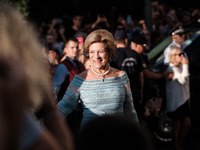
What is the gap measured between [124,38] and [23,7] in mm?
3999

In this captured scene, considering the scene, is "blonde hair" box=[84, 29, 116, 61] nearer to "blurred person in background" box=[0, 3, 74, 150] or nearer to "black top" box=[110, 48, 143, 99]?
"black top" box=[110, 48, 143, 99]

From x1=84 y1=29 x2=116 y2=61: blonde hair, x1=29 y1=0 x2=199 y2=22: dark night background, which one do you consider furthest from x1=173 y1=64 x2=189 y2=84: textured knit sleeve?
x1=29 y1=0 x2=199 y2=22: dark night background

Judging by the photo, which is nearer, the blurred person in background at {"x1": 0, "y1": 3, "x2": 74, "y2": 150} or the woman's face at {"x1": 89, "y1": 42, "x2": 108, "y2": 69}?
the blurred person in background at {"x1": 0, "y1": 3, "x2": 74, "y2": 150}

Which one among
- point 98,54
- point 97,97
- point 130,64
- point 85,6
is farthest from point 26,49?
point 85,6

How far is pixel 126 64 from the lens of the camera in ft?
19.1

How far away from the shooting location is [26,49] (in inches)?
45.4

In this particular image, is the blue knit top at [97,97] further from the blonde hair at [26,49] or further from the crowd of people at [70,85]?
the blonde hair at [26,49]

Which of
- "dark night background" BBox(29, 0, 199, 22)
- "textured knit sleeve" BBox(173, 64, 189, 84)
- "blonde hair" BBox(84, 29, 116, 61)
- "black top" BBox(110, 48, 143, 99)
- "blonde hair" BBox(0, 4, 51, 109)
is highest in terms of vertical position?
"dark night background" BBox(29, 0, 199, 22)

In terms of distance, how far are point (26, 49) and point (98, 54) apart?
2629mm

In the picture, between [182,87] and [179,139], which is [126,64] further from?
[179,139]

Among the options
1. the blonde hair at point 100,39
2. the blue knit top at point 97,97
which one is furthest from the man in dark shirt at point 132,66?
the blue knit top at point 97,97

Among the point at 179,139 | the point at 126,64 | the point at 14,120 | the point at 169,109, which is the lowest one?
the point at 179,139

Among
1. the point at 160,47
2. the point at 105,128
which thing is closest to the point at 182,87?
the point at 160,47

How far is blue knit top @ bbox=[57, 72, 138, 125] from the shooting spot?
11.5ft
